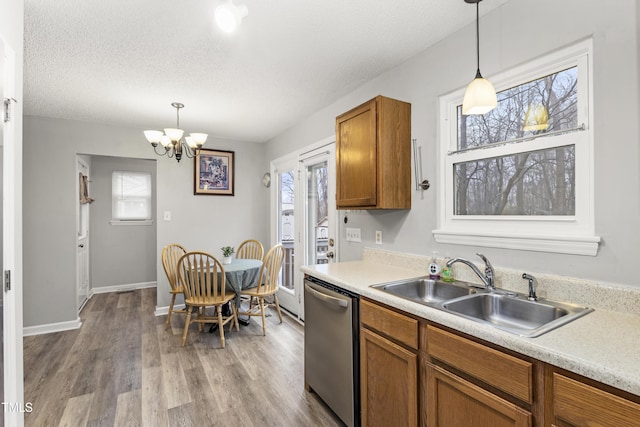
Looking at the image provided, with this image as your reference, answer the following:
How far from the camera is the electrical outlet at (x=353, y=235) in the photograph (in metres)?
2.77

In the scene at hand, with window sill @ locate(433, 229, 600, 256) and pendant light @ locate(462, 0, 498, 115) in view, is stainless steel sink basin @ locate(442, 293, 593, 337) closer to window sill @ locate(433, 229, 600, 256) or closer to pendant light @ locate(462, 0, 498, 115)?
window sill @ locate(433, 229, 600, 256)

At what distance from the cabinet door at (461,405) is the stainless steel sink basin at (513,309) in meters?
0.27

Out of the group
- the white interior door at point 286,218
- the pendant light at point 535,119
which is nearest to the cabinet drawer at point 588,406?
the pendant light at point 535,119

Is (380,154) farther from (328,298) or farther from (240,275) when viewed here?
(240,275)

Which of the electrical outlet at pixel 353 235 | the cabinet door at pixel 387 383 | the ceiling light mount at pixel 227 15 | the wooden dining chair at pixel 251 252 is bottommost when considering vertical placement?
A: the cabinet door at pixel 387 383

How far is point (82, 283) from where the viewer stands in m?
4.29

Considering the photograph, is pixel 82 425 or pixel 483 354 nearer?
pixel 483 354

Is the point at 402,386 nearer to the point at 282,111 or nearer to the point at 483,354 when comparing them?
the point at 483,354

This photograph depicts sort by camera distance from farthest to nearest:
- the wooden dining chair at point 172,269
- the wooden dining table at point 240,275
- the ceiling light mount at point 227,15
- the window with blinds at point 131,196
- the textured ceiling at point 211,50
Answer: the window with blinds at point 131,196 < the wooden dining chair at point 172,269 < the wooden dining table at point 240,275 < the textured ceiling at point 211,50 < the ceiling light mount at point 227,15

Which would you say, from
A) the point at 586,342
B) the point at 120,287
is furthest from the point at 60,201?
the point at 586,342

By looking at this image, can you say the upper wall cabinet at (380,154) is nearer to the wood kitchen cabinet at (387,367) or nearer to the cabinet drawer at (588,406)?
the wood kitchen cabinet at (387,367)

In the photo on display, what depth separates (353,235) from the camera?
111 inches

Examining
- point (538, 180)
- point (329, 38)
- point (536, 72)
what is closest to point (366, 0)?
point (329, 38)

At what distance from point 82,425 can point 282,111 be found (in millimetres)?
3008
